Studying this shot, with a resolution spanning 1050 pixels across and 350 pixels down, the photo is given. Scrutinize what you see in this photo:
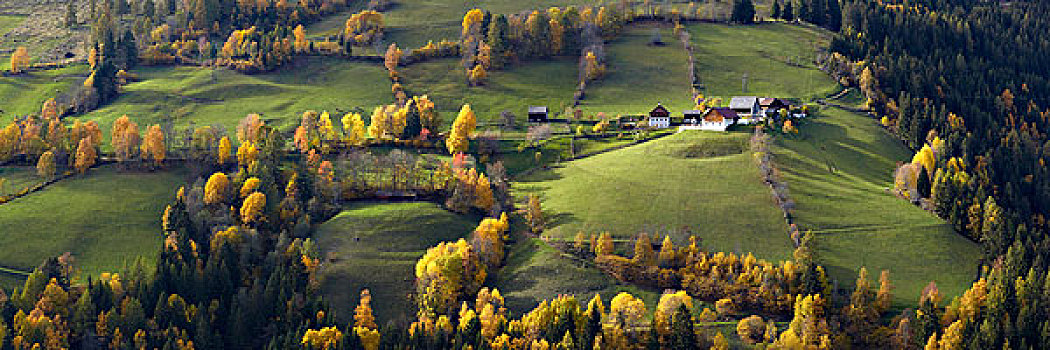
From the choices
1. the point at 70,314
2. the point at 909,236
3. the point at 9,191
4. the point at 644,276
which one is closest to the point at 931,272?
the point at 909,236

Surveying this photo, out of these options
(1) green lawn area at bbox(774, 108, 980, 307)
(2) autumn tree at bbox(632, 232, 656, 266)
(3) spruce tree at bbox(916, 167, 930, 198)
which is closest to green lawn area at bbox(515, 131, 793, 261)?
(2) autumn tree at bbox(632, 232, 656, 266)

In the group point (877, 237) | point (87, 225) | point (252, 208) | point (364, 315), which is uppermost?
point (252, 208)

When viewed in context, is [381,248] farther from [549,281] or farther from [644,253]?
[644,253]

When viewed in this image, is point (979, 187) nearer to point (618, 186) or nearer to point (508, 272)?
point (618, 186)

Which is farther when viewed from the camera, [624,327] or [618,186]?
[618,186]

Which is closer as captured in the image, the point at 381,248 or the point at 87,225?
the point at 381,248

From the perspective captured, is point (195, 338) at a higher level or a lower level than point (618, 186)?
lower

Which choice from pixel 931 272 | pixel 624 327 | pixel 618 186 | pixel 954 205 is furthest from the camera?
pixel 618 186

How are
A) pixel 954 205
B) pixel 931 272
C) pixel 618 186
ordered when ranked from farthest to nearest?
pixel 618 186 → pixel 954 205 → pixel 931 272

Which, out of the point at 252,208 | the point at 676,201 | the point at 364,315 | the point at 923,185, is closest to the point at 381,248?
the point at 364,315
